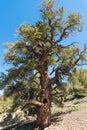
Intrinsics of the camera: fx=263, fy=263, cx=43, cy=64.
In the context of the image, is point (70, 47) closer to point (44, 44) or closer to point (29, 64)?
point (44, 44)

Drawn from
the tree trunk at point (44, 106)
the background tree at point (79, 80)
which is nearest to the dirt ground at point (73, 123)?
the tree trunk at point (44, 106)

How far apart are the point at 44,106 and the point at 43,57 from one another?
3.73 meters

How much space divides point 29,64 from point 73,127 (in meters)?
5.73

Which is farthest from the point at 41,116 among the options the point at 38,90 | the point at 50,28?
the point at 50,28

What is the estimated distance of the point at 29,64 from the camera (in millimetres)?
19578

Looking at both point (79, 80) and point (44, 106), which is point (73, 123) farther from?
point (79, 80)

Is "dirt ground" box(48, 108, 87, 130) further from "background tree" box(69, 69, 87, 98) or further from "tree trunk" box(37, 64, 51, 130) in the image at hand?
"background tree" box(69, 69, 87, 98)

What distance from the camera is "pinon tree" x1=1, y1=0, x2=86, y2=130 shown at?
1961 cm

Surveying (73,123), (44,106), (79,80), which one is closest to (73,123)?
(73,123)

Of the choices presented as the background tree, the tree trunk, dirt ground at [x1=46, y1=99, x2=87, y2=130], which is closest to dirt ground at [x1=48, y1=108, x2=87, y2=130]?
dirt ground at [x1=46, y1=99, x2=87, y2=130]

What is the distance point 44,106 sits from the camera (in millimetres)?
19625

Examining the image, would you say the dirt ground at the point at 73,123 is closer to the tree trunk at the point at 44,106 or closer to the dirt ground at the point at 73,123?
the dirt ground at the point at 73,123

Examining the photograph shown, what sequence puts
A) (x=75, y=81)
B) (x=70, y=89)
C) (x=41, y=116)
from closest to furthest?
(x=41, y=116) → (x=75, y=81) → (x=70, y=89)

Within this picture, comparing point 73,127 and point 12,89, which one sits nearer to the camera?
point 73,127
